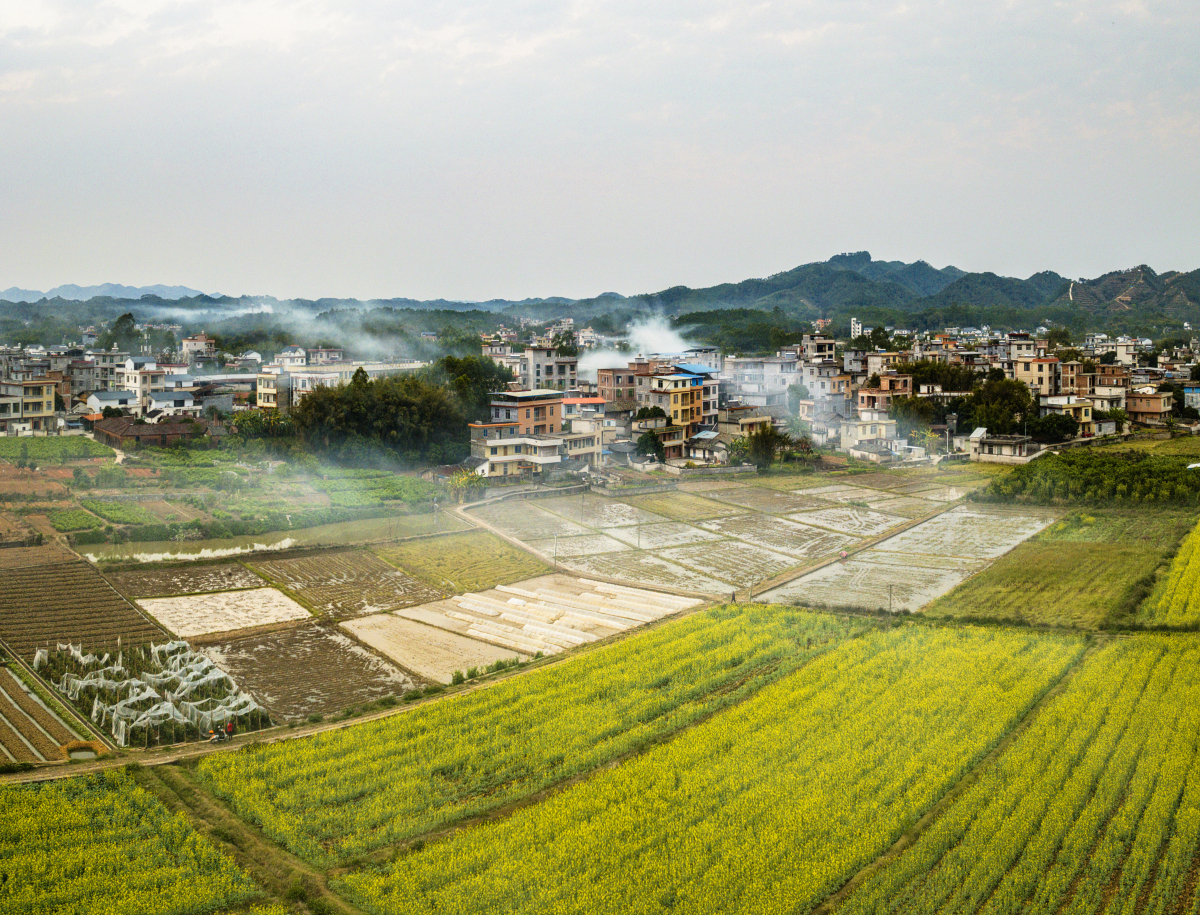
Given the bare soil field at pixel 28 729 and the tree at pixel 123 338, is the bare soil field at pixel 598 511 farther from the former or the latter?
the tree at pixel 123 338

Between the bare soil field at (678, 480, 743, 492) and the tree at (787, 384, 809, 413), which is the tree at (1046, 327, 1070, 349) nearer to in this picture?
the tree at (787, 384, 809, 413)

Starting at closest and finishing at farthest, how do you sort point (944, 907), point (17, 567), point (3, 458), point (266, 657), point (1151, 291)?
point (944, 907)
point (266, 657)
point (17, 567)
point (3, 458)
point (1151, 291)

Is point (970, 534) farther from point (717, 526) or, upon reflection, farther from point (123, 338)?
point (123, 338)

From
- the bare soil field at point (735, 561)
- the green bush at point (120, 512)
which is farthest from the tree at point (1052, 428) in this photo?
the green bush at point (120, 512)

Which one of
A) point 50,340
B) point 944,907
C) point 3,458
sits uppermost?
point 50,340

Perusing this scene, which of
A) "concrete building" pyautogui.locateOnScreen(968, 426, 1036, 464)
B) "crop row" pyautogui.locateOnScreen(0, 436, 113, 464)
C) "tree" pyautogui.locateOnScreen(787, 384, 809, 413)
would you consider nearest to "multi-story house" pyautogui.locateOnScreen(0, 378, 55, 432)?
"crop row" pyautogui.locateOnScreen(0, 436, 113, 464)

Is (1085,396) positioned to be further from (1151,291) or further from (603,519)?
(1151,291)

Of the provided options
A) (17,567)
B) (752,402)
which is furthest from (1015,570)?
(752,402)
